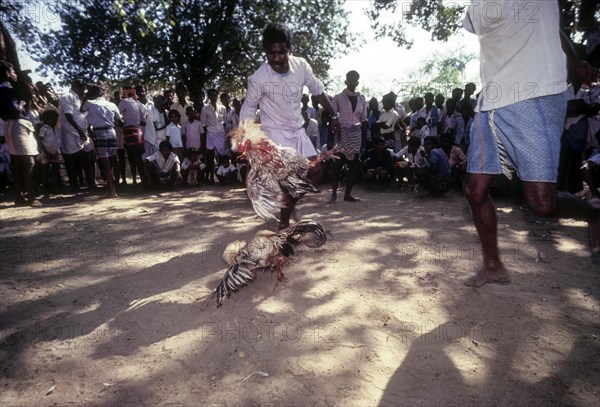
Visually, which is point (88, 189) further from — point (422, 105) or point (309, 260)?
point (422, 105)

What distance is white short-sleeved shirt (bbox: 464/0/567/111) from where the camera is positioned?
2381mm

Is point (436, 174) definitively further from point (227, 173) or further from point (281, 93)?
point (227, 173)

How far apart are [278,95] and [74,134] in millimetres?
5998

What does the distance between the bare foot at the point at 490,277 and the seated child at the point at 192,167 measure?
7040 millimetres

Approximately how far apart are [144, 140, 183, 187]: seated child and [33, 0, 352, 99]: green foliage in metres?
8.18

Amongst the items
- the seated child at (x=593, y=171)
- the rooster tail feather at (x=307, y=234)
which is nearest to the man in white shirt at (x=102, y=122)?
the rooster tail feather at (x=307, y=234)

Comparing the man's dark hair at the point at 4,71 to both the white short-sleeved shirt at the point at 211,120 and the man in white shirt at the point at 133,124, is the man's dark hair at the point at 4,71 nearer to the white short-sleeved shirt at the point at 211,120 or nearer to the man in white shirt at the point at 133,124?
the man in white shirt at the point at 133,124

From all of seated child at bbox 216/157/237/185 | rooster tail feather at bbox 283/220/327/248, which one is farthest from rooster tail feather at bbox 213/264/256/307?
seated child at bbox 216/157/237/185

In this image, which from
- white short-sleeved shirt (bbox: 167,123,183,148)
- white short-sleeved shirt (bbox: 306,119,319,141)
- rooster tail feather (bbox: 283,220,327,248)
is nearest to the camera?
rooster tail feather (bbox: 283,220,327,248)

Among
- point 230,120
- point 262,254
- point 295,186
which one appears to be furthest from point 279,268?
point 230,120

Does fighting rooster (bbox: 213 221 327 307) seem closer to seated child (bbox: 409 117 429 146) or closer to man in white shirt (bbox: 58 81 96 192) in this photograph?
man in white shirt (bbox: 58 81 96 192)

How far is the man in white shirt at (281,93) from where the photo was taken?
3.62m

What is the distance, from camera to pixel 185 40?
16031 mm

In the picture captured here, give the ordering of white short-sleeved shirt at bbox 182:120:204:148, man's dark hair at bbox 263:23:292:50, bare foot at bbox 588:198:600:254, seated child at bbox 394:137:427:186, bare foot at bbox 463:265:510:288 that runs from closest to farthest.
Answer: bare foot at bbox 588:198:600:254
bare foot at bbox 463:265:510:288
man's dark hair at bbox 263:23:292:50
seated child at bbox 394:137:427:186
white short-sleeved shirt at bbox 182:120:204:148
